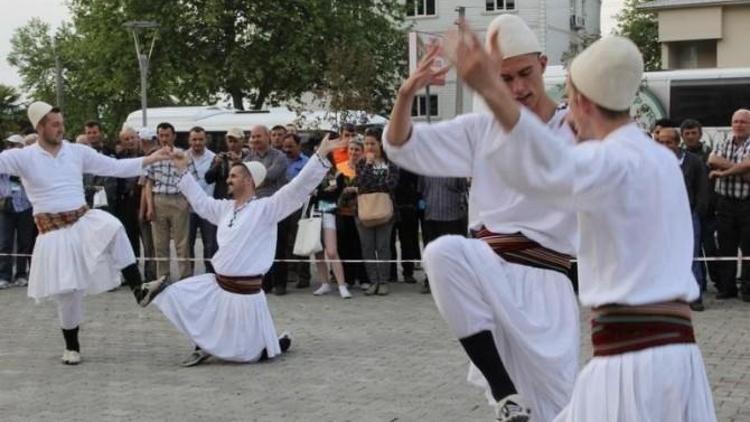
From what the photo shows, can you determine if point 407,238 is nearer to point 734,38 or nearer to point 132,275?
point 132,275

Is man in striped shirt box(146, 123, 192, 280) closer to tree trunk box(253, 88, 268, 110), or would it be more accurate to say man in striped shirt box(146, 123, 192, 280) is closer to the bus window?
the bus window

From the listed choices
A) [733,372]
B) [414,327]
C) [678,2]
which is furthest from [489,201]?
[678,2]

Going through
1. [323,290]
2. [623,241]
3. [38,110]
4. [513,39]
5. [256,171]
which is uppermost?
[513,39]

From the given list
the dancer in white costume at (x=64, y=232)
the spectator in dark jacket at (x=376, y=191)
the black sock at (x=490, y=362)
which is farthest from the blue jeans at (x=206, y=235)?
the black sock at (x=490, y=362)

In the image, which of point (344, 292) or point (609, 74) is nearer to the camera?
point (609, 74)

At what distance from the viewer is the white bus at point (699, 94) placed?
2495 centimetres

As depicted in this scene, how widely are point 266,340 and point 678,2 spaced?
116 feet

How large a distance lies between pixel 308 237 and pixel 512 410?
28.5 ft

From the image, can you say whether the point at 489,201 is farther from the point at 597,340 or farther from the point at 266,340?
the point at 266,340

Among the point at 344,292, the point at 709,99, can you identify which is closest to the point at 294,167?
the point at 344,292

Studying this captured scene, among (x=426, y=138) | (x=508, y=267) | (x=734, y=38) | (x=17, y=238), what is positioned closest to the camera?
(x=426, y=138)

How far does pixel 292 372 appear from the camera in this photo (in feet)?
29.1

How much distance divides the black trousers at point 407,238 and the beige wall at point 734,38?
94.5 feet

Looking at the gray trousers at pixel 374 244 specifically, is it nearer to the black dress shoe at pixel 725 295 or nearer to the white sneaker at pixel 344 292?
the white sneaker at pixel 344 292
